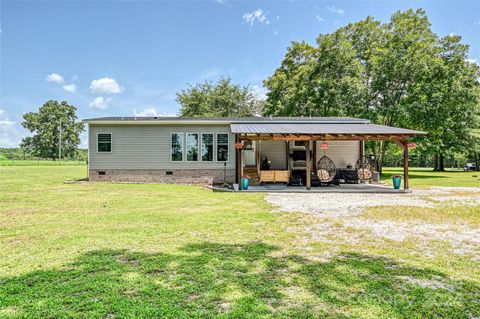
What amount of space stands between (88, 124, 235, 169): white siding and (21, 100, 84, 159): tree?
167 feet

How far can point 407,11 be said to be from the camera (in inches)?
889

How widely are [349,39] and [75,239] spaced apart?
89.4ft

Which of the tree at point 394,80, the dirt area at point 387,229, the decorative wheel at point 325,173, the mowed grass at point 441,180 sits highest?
the tree at point 394,80

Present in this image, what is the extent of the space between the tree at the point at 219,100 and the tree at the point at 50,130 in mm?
36562

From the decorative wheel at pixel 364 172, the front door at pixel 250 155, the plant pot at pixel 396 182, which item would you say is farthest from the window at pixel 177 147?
the plant pot at pixel 396 182

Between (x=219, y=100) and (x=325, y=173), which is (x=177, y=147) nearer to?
Answer: (x=325, y=173)

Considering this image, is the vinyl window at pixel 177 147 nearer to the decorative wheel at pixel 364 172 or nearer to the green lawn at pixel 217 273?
the green lawn at pixel 217 273

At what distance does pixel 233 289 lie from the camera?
2822 millimetres

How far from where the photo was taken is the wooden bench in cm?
1325

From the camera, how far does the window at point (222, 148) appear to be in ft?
47.9

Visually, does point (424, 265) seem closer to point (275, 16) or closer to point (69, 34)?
point (275, 16)

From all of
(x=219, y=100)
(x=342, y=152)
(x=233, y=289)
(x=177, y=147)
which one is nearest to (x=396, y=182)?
(x=342, y=152)

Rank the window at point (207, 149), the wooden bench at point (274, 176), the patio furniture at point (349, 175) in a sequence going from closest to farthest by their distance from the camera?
the wooden bench at point (274, 176) → the patio furniture at point (349, 175) → the window at point (207, 149)

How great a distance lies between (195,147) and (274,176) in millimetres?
4431
